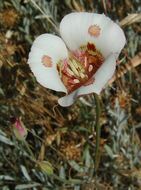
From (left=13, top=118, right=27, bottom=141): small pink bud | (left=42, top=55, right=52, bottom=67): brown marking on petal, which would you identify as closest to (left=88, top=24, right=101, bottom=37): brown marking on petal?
(left=42, top=55, right=52, bottom=67): brown marking on petal

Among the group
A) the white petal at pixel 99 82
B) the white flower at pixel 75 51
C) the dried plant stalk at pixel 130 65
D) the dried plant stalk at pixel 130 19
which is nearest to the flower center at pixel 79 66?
the white flower at pixel 75 51

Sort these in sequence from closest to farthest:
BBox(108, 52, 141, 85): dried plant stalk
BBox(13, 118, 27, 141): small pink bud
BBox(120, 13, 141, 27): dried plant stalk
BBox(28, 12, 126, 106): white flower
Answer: BBox(28, 12, 126, 106): white flower < BBox(13, 118, 27, 141): small pink bud < BBox(120, 13, 141, 27): dried plant stalk < BBox(108, 52, 141, 85): dried plant stalk

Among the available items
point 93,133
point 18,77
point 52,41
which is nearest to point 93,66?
point 52,41

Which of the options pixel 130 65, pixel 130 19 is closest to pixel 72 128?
pixel 130 65

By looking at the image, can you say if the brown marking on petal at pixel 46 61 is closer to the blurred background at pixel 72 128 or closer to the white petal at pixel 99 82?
the white petal at pixel 99 82

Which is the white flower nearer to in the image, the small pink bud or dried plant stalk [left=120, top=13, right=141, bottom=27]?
the small pink bud

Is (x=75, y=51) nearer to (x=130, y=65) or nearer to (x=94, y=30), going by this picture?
(x=94, y=30)
